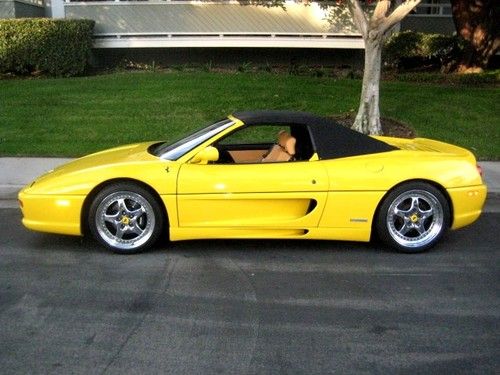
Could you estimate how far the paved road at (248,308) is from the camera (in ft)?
11.8

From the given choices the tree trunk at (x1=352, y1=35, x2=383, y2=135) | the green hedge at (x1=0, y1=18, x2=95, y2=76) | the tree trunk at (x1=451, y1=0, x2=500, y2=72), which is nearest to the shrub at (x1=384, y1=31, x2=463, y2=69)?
the tree trunk at (x1=451, y1=0, x2=500, y2=72)

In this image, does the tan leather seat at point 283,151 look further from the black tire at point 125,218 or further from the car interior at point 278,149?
the black tire at point 125,218

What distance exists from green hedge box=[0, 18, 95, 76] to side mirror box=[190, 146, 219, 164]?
10.7 m

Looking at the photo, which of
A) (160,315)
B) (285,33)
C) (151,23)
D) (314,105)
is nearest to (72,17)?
(151,23)

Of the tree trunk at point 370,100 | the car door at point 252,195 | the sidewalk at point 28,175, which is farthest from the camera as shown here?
the tree trunk at point 370,100

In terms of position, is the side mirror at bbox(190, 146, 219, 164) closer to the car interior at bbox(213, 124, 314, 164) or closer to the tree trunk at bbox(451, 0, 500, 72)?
the car interior at bbox(213, 124, 314, 164)

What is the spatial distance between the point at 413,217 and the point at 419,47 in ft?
40.4

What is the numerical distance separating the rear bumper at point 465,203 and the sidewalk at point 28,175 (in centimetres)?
170

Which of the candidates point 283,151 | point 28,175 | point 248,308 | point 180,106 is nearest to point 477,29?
point 180,106

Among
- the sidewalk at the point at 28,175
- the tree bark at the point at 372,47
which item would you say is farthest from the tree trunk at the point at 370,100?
the sidewalk at the point at 28,175

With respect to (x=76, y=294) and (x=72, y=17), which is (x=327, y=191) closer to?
(x=76, y=294)

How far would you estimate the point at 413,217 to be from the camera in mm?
5582

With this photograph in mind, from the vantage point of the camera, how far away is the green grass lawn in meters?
10.3

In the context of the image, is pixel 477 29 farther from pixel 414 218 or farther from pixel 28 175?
pixel 28 175
